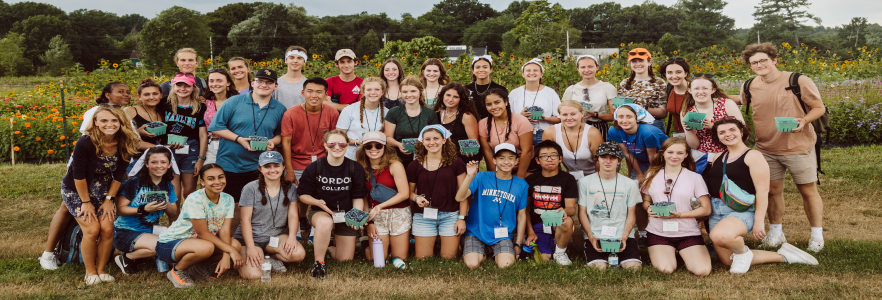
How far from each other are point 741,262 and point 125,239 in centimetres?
537

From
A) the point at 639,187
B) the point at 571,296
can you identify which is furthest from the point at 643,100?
the point at 571,296

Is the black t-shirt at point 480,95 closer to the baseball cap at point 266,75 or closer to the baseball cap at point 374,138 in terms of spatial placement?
the baseball cap at point 374,138

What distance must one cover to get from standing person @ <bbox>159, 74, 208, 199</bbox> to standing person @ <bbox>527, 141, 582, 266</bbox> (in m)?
3.51

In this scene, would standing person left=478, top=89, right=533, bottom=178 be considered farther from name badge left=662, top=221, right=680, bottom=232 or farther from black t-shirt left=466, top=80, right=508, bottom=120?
name badge left=662, top=221, right=680, bottom=232

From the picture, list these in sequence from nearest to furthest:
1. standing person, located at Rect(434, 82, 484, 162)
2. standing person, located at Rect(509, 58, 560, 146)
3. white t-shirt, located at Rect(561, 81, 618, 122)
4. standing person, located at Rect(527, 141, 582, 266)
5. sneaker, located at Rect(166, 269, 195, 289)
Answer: sneaker, located at Rect(166, 269, 195, 289)
standing person, located at Rect(527, 141, 582, 266)
standing person, located at Rect(434, 82, 484, 162)
standing person, located at Rect(509, 58, 560, 146)
white t-shirt, located at Rect(561, 81, 618, 122)

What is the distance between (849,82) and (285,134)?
12.8m

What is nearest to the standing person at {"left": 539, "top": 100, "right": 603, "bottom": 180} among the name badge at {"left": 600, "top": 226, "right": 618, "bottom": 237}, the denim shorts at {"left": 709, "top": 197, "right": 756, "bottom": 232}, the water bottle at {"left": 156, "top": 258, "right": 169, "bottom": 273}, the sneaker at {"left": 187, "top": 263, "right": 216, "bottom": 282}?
the name badge at {"left": 600, "top": 226, "right": 618, "bottom": 237}

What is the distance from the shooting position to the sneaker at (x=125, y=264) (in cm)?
468

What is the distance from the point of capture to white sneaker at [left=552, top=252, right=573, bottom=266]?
484 cm

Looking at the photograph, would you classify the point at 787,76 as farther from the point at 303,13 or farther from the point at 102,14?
the point at 102,14

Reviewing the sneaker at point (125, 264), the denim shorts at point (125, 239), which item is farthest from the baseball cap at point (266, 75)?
the sneaker at point (125, 264)

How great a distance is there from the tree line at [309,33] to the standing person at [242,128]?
34630 millimetres

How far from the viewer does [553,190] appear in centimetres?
501

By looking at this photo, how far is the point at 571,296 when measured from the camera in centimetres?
408
